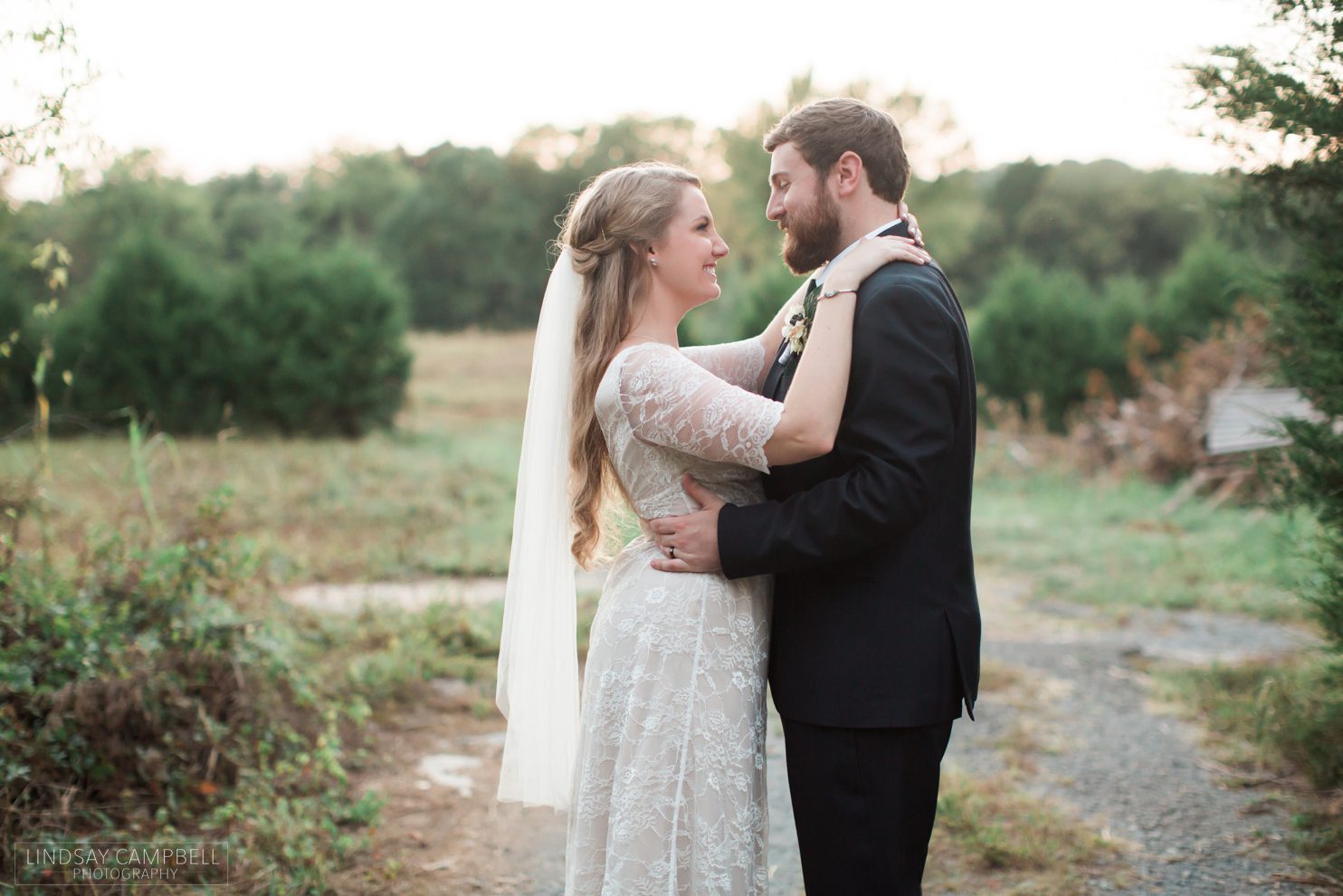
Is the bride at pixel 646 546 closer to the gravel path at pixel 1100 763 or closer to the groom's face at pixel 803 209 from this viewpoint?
the groom's face at pixel 803 209

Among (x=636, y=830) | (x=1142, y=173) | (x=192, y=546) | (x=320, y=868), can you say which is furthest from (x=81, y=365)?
(x=1142, y=173)

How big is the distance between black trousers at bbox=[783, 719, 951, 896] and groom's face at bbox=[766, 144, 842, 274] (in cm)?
120

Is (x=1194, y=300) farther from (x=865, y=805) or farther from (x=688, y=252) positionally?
(x=865, y=805)

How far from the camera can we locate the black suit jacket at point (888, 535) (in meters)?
2.38

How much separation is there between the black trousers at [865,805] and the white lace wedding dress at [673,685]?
0.59ft

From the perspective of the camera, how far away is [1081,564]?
9.20m

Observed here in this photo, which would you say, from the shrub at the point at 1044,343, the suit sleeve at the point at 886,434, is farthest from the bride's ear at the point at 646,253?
the shrub at the point at 1044,343

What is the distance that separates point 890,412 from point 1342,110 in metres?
2.09

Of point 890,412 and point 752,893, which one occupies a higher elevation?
point 890,412

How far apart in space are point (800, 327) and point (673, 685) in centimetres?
95

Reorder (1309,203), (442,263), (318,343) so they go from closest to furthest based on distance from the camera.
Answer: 1. (1309,203)
2. (318,343)
3. (442,263)

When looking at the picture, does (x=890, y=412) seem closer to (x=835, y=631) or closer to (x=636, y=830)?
(x=835, y=631)

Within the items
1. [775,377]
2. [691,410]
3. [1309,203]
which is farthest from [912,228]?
[1309,203]

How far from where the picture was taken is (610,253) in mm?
2811
